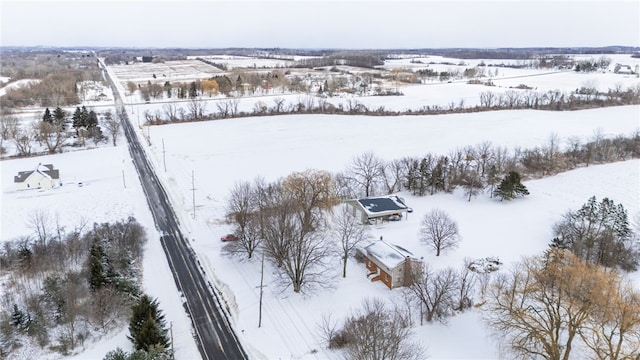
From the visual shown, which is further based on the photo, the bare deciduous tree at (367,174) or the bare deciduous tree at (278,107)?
the bare deciduous tree at (278,107)

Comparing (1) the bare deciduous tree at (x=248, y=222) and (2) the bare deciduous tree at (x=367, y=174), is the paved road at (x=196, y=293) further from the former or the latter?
(2) the bare deciduous tree at (x=367, y=174)

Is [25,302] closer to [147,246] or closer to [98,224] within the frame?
[147,246]

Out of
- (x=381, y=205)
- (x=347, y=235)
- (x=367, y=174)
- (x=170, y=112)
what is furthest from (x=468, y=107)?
(x=347, y=235)

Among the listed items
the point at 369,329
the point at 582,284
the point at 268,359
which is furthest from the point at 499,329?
the point at 268,359

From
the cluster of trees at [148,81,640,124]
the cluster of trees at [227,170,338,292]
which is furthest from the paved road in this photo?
the cluster of trees at [148,81,640,124]

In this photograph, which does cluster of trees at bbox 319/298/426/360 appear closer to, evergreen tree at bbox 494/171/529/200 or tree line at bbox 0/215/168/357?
tree line at bbox 0/215/168/357

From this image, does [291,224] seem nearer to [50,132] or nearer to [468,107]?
[50,132]

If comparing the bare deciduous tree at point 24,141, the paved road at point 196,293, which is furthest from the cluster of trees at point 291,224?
the bare deciduous tree at point 24,141
